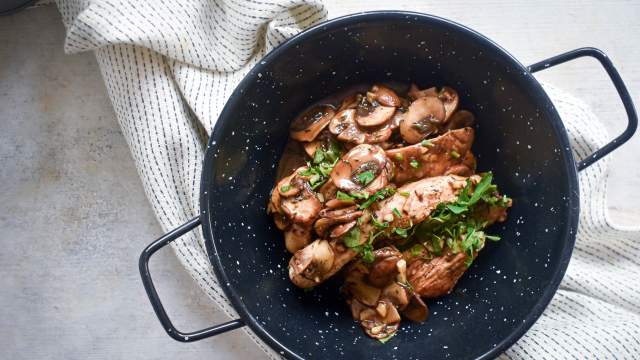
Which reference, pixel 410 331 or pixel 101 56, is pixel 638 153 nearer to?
pixel 410 331

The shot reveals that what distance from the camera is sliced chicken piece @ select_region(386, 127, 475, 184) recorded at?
1.29m

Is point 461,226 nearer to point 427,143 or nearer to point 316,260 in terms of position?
point 427,143

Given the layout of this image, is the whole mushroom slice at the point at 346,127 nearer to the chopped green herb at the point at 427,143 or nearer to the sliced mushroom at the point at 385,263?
the chopped green herb at the point at 427,143

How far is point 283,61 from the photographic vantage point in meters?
1.26

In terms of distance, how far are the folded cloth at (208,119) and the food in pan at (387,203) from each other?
20cm

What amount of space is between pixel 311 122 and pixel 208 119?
22 cm

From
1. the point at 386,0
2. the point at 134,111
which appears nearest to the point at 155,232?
the point at 134,111

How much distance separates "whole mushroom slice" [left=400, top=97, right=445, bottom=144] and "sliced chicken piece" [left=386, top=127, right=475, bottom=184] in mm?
32

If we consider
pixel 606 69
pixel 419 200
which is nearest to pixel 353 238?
pixel 419 200

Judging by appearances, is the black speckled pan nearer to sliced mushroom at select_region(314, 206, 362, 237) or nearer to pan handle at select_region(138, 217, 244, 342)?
pan handle at select_region(138, 217, 244, 342)

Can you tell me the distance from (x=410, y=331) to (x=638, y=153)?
71cm

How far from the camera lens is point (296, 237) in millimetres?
1284

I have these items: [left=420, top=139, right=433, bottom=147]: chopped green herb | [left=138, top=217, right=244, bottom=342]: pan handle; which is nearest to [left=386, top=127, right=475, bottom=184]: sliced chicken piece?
[left=420, top=139, right=433, bottom=147]: chopped green herb

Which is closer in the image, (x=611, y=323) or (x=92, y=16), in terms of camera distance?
(x=92, y=16)
